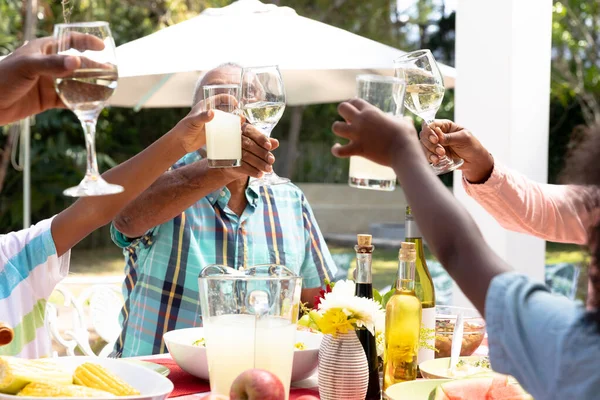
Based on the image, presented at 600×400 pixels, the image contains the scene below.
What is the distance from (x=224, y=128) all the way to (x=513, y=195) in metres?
0.92

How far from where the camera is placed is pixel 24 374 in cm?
150

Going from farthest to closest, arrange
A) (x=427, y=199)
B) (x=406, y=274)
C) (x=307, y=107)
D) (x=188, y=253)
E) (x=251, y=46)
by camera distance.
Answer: (x=307, y=107) < (x=251, y=46) < (x=188, y=253) < (x=406, y=274) < (x=427, y=199)

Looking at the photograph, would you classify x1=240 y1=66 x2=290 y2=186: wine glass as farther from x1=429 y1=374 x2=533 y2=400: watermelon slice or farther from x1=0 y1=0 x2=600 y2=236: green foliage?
x1=0 y1=0 x2=600 y2=236: green foliage

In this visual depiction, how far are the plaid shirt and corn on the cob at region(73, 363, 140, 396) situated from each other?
3.63ft

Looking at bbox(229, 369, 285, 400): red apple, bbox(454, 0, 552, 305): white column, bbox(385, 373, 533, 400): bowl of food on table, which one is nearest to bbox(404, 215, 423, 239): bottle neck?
bbox(385, 373, 533, 400): bowl of food on table

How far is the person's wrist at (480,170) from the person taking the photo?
87.6 inches

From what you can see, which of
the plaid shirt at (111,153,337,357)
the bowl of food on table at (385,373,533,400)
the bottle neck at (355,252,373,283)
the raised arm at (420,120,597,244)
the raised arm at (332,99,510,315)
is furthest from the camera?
the plaid shirt at (111,153,337,357)

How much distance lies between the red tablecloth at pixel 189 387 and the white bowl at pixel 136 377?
19 cm

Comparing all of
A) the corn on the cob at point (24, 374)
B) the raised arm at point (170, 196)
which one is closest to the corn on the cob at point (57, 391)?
the corn on the cob at point (24, 374)

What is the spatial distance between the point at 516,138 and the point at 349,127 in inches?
109

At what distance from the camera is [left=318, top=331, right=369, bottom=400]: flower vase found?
1744 mm

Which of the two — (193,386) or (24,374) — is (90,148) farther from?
(193,386)

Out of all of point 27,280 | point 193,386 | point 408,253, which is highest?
point 408,253

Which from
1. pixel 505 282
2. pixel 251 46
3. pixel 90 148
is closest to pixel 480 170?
pixel 505 282
